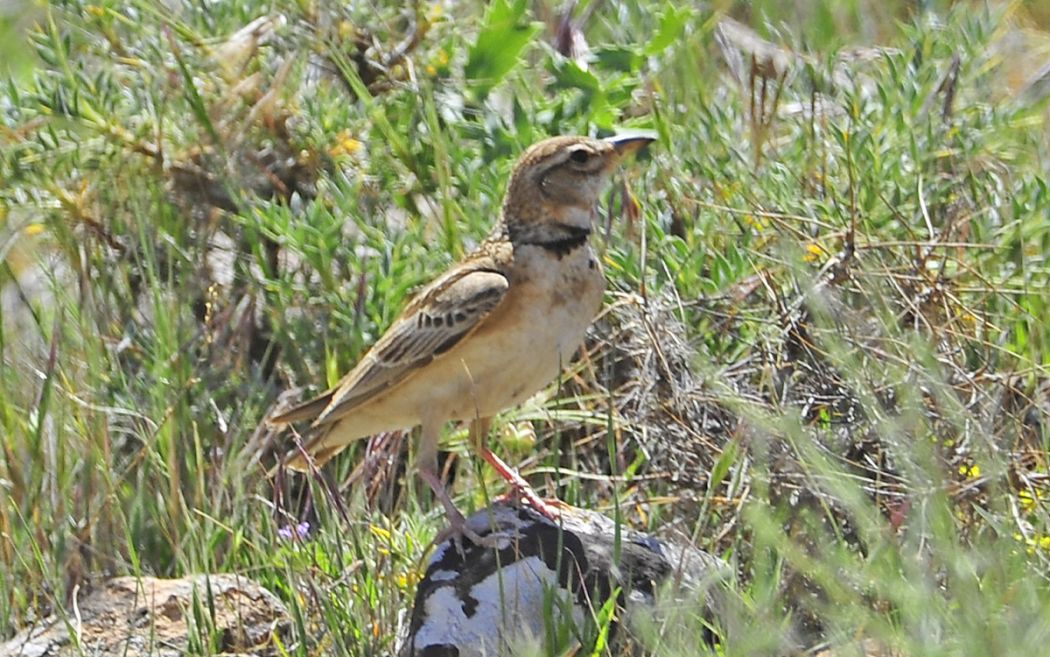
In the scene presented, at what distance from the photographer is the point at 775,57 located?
684 cm

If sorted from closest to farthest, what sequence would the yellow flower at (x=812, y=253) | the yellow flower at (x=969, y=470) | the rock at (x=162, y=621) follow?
the rock at (x=162, y=621)
the yellow flower at (x=969, y=470)
the yellow flower at (x=812, y=253)

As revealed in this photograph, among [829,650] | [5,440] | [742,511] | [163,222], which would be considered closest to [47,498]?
[5,440]

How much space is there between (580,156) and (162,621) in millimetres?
1735

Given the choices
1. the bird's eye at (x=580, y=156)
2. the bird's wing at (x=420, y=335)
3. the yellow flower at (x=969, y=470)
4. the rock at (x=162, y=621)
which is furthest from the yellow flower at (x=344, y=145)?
the yellow flower at (x=969, y=470)

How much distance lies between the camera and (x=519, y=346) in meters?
4.41

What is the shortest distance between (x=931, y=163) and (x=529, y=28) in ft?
4.87

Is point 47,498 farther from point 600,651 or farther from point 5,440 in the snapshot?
point 600,651

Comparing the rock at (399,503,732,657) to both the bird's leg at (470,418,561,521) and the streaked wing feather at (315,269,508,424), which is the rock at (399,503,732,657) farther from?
the streaked wing feather at (315,269,508,424)

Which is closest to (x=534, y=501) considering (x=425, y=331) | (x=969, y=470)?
(x=425, y=331)

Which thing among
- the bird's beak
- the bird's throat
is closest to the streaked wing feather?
the bird's throat

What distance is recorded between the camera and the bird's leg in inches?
178

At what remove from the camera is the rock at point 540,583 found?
3918mm

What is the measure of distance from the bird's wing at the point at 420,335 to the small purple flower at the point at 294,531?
1.21 ft

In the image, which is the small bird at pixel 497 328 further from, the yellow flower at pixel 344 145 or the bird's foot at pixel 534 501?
the yellow flower at pixel 344 145
